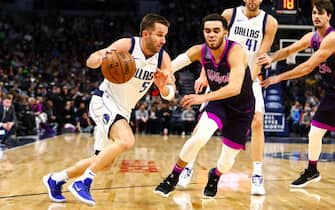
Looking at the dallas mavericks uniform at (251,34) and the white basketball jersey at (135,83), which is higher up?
the dallas mavericks uniform at (251,34)

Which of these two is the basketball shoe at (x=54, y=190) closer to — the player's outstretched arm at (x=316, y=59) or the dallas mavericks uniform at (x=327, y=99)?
the player's outstretched arm at (x=316, y=59)

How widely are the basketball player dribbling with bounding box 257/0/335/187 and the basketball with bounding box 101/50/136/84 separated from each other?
5.01ft

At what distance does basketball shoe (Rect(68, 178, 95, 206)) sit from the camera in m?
4.54

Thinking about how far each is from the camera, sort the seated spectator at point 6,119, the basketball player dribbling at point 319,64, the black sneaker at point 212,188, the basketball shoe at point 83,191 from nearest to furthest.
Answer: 1. the basketball shoe at point 83,191
2. the black sneaker at point 212,188
3. the basketball player dribbling at point 319,64
4. the seated spectator at point 6,119

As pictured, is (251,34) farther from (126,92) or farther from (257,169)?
(126,92)

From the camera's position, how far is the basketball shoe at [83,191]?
179 inches

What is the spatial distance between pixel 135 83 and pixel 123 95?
0.48 ft

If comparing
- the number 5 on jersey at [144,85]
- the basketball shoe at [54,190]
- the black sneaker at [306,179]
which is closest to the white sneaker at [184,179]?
the black sneaker at [306,179]

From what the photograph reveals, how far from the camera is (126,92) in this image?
4.96 meters

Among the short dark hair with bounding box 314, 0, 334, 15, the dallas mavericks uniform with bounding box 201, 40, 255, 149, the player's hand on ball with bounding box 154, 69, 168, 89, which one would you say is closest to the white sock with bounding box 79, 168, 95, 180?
the player's hand on ball with bounding box 154, 69, 168, 89

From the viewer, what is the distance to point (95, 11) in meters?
28.6

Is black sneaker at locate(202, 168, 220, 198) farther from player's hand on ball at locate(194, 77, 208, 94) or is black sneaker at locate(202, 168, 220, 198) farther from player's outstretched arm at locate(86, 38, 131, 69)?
player's outstretched arm at locate(86, 38, 131, 69)

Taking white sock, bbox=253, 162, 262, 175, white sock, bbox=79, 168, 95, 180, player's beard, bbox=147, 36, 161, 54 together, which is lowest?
white sock, bbox=253, 162, 262, 175

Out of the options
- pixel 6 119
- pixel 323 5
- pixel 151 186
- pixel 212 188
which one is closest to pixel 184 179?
pixel 151 186
